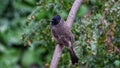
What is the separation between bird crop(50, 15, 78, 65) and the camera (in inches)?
125

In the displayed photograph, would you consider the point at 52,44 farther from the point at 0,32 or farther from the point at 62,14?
the point at 0,32

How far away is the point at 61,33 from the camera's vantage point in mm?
3396

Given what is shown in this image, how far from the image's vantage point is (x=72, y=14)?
2.97m

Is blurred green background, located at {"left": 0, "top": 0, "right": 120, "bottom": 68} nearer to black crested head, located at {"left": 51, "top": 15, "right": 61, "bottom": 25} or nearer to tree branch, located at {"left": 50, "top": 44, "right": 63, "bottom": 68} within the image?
black crested head, located at {"left": 51, "top": 15, "right": 61, "bottom": 25}

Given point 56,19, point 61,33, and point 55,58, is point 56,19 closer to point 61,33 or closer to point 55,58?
point 61,33

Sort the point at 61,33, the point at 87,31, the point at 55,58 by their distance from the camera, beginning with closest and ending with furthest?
the point at 55,58, the point at 87,31, the point at 61,33

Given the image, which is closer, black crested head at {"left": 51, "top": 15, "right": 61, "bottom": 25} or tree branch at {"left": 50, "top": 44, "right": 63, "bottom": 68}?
tree branch at {"left": 50, "top": 44, "right": 63, "bottom": 68}

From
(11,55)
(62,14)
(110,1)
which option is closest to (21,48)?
(11,55)

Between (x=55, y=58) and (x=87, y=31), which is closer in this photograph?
(x=55, y=58)

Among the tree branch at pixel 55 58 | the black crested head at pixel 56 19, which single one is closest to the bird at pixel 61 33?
the black crested head at pixel 56 19

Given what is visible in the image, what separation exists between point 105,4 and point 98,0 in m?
0.24

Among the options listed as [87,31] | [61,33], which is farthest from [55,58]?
[61,33]

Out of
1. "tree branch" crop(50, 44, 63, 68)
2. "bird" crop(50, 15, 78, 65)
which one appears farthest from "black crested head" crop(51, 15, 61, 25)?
"tree branch" crop(50, 44, 63, 68)

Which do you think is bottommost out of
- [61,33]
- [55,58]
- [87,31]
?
[55,58]
